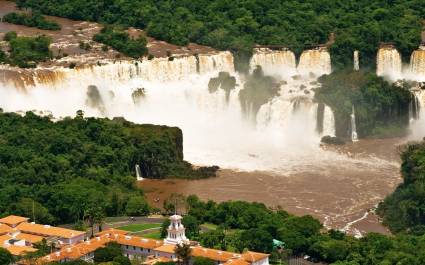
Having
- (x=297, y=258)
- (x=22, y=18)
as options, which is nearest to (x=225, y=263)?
(x=297, y=258)

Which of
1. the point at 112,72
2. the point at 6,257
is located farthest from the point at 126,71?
the point at 6,257

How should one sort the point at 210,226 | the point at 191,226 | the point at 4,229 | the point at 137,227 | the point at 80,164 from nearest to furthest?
the point at 4,229 < the point at 191,226 < the point at 137,227 < the point at 210,226 < the point at 80,164

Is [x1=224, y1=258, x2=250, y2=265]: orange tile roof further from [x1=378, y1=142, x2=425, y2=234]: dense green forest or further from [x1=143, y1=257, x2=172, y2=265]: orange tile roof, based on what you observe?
[x1=378, y1=142, x2=425, y2=234]: dense green forest

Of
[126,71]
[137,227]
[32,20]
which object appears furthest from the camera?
[32,20]

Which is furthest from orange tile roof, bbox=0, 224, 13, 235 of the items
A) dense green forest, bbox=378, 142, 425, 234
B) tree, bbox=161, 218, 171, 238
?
dense green forest, bbox=378, 142, 425, 234

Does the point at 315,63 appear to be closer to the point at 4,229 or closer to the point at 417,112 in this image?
the point at 417,112

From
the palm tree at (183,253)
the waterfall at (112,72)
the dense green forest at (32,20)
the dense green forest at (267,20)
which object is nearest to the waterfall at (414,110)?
the dense green forest at (267,20)

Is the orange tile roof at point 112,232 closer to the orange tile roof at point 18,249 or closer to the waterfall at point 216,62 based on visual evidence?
the orange tile roof at point 18,249
